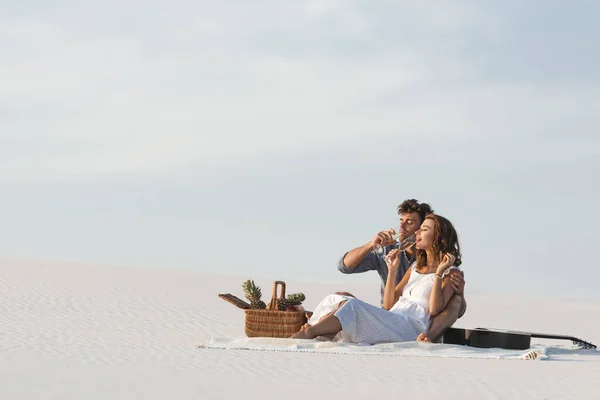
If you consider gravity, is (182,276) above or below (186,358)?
above

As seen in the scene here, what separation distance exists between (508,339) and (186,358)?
11.0ft

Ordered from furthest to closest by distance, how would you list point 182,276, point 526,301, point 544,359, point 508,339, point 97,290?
point 526,301, point 182,276, point 97,290, point 508,339, point 544,359

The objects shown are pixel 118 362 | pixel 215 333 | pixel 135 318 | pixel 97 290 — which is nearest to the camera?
pixel 118 362

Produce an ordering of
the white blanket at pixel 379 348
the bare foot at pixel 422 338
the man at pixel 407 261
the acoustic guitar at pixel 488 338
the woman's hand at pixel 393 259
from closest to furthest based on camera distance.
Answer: the white blanket at pixel 379 348
the bare foot at pixel 422 338
the man at pixel 407 261
the woman's hand at pixel 393 259
the acoustic guitar at pixel 488 338

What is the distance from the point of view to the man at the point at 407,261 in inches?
369

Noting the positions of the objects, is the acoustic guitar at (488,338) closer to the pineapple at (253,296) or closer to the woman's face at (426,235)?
the woman's face at (426,235)

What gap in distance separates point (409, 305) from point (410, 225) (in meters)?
0.81

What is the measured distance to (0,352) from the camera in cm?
922

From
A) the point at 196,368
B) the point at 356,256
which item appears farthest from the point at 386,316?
the point at 196,368

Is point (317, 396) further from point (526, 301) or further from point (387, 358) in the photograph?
point (526, 301)

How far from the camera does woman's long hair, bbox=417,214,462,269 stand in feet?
30.5

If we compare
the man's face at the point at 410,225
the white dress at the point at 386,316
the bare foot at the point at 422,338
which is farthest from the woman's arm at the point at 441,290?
the man's face at the point at 410,225

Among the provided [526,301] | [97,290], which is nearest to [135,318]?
[97,290]

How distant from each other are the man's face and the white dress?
42 cm
